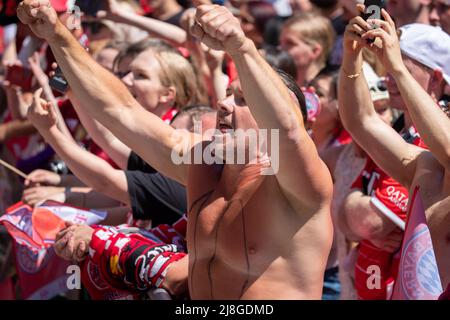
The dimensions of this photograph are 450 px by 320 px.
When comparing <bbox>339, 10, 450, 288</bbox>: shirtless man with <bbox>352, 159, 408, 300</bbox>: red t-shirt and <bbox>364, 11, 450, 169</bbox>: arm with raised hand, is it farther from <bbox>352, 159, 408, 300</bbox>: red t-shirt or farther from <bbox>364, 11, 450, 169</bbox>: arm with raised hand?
<bbox>352, 159, 408, 300</bbox>: red t-shirt

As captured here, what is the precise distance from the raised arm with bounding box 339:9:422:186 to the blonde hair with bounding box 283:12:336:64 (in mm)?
2411

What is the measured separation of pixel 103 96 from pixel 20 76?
2952mm

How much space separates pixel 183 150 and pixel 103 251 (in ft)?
1.92

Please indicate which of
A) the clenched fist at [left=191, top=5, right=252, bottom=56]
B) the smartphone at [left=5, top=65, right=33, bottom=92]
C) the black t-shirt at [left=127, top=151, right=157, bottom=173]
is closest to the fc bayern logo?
the clenched fist at [left=191, top=5, right=252, bottom=56]

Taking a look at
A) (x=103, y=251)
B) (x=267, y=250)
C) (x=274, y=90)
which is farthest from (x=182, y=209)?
(x=274, y=90)

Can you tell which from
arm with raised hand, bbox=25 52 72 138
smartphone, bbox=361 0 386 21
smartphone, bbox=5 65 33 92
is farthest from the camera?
smartphone, bbox=5 65 33 92

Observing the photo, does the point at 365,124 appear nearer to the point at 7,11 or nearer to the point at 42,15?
the point at 42,15

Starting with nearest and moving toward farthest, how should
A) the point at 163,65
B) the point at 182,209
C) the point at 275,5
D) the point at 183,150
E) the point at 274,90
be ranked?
1. the point at 274,90
2. the point at 183,150
3. the point at 182,209
4. the point at 163,65
5. the point at 275,5

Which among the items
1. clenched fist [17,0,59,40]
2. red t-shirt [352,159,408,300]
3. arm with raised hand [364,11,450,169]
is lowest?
red t-shirt [352,159,408,300]

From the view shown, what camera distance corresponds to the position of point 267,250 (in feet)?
Answer: 9.38

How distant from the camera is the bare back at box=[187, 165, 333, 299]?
284 cm

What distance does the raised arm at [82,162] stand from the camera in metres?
4.20

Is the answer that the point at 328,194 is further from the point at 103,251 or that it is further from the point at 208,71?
the point at 208,71

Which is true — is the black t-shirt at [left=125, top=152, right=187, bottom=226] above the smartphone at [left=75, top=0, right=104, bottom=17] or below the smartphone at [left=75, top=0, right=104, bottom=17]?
below
